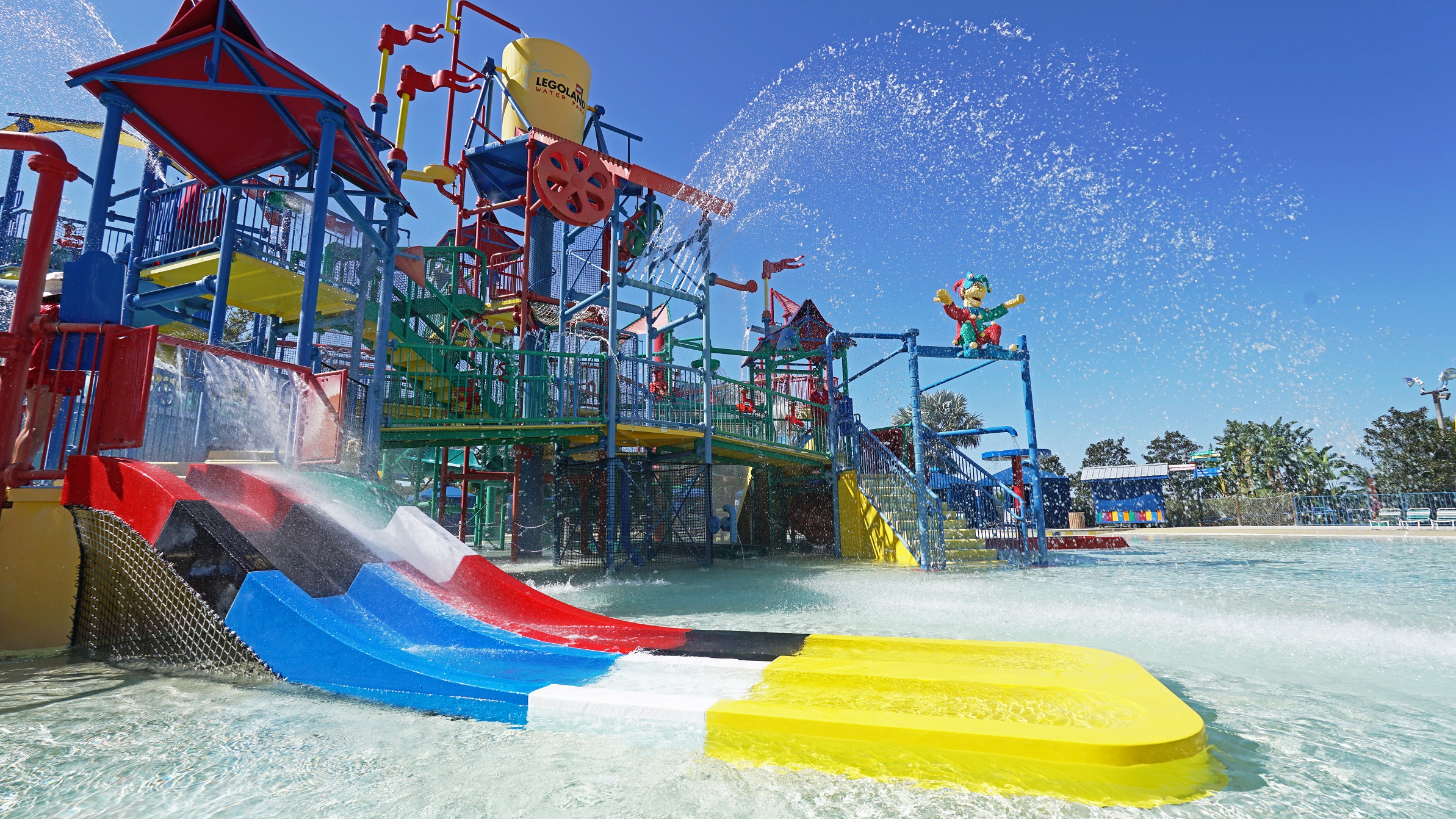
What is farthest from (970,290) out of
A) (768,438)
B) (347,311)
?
(347,311)

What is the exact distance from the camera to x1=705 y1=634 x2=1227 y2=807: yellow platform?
2.57 m

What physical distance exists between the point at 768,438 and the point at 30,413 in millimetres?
10749

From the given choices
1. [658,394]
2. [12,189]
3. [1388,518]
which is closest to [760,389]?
[658,394]

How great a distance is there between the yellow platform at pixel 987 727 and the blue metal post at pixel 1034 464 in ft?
32.5

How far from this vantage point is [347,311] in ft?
41.1

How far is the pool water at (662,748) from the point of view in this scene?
2.43 metres

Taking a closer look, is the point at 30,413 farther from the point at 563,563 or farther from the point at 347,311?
the point at 563,563

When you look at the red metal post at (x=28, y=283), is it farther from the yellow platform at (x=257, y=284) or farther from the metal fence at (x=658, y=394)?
the metal fence at (x=658, y=394)

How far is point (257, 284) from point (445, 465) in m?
4.55

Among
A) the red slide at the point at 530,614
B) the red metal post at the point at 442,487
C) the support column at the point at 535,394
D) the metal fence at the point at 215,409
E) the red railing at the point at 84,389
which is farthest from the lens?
the red metal post at the point at 442,487

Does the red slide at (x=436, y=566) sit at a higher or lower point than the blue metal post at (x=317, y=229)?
lower

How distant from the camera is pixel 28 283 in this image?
514cm

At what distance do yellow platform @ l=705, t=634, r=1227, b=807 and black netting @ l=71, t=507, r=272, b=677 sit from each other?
126 inches

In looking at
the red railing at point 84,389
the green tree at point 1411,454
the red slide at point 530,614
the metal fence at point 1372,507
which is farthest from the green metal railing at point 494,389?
the green tree at point 1411,454
